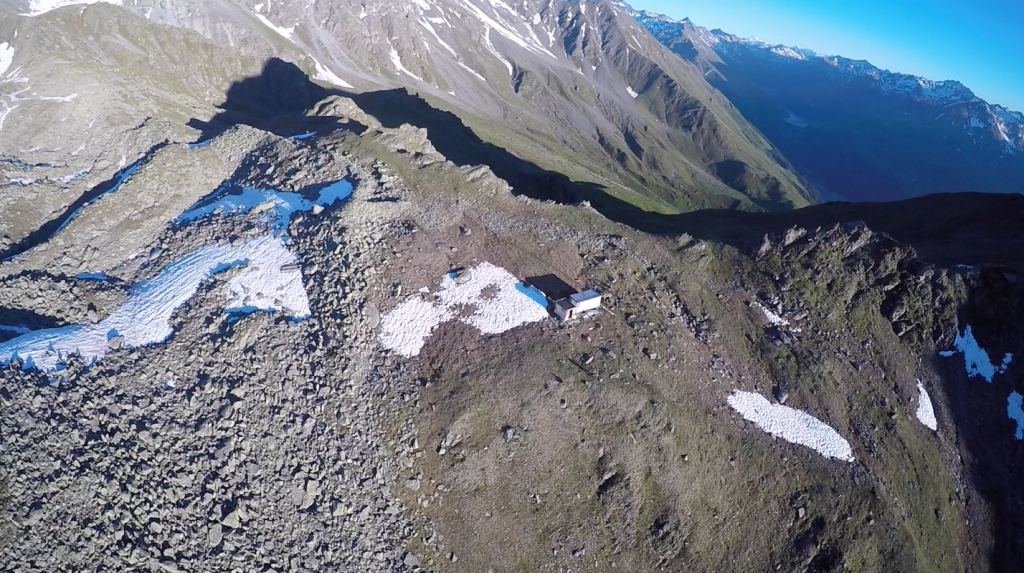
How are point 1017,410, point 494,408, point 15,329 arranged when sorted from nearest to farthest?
1. point 494,408
2. point 15,329
3. point 1017,410

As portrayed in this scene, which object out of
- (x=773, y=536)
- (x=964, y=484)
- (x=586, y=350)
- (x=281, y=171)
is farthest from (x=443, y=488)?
(x=964, y=484)

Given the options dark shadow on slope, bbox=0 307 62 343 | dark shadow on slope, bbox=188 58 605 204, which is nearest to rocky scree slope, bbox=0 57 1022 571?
dark shadow on slope, bbox=0 307 62 343

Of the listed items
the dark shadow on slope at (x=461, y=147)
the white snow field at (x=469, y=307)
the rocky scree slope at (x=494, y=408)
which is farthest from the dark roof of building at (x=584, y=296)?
the dark shadow on slope at (x=461, y=147)

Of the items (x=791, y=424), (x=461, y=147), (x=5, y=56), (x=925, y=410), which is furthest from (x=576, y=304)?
(x=5, y=56)

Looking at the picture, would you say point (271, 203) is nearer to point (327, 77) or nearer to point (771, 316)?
point (771, 316)

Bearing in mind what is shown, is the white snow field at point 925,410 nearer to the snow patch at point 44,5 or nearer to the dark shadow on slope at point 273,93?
the dark shadow on slope at point 273,93

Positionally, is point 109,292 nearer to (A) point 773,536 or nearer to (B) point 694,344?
(B) point 694,344

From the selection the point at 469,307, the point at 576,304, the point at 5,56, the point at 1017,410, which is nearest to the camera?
the point at 469,307

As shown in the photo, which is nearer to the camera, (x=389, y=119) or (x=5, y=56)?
(x=5, y=56)

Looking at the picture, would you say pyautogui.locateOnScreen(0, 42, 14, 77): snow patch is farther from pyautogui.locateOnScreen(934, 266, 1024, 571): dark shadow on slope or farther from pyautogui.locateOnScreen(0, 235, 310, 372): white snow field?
pyautogui.locateOnScreen(934, 266, 1024, 571): dark shadow on slope
